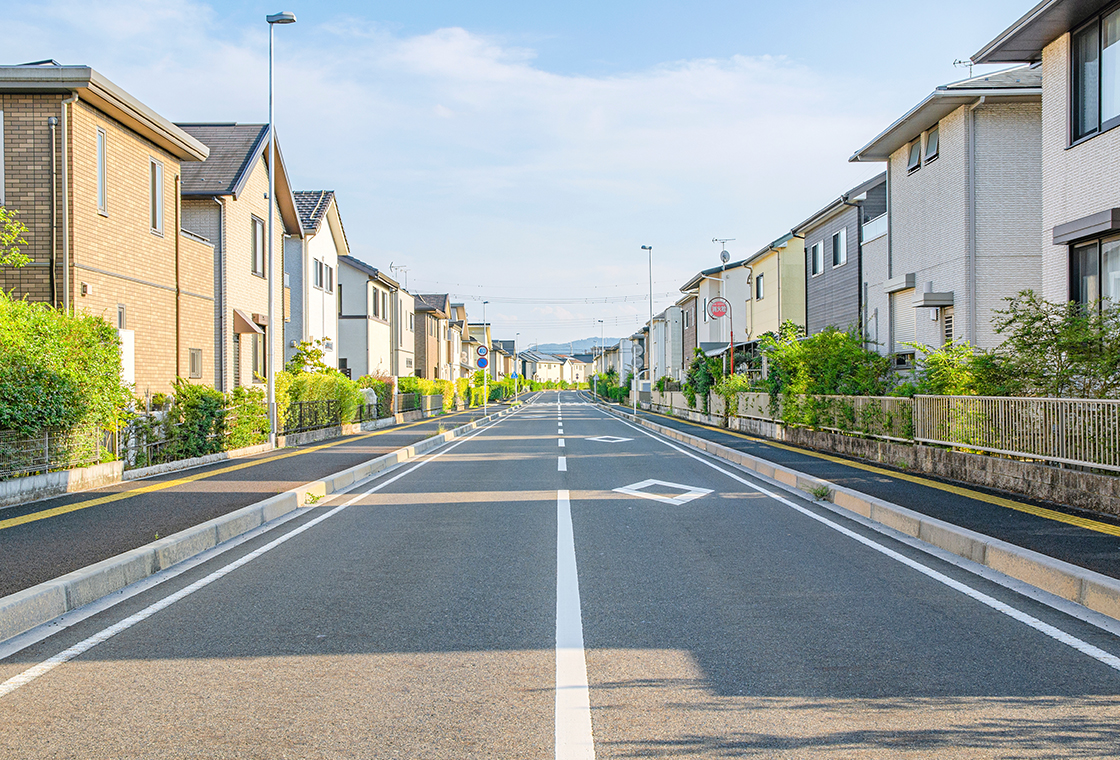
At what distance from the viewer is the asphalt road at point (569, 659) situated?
3.58 metres

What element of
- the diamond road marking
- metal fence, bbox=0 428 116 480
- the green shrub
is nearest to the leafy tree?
the green shrub

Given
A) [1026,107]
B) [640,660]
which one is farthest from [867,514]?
[1026,107]

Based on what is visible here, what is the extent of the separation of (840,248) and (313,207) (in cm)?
2055

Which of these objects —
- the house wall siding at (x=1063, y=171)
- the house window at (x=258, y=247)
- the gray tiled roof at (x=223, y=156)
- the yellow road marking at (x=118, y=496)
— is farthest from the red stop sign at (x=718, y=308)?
the yellow road marking at (x=118, y=496)

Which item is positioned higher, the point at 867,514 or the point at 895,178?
the point at 895,178

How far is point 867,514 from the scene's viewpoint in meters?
9.71

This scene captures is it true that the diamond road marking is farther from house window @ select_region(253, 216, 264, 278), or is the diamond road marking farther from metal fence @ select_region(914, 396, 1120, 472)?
house window @ select_region(253, 216, 264, 278)

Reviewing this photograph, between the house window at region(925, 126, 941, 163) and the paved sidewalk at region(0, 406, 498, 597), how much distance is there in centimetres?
1514

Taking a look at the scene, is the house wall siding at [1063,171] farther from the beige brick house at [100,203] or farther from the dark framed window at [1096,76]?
the beige brick house at [100,203]

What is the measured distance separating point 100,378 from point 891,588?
10.2 metres

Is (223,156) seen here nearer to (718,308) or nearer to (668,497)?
(668,497)

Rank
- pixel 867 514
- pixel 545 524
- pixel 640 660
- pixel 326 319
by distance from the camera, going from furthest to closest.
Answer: pixel 326 319
pixel 867 514
pixel 545 524
pixel 640 660

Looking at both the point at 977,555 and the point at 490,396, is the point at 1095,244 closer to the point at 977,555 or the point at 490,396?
the point at 977,555

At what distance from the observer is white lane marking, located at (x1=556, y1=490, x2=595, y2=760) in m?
3.51
